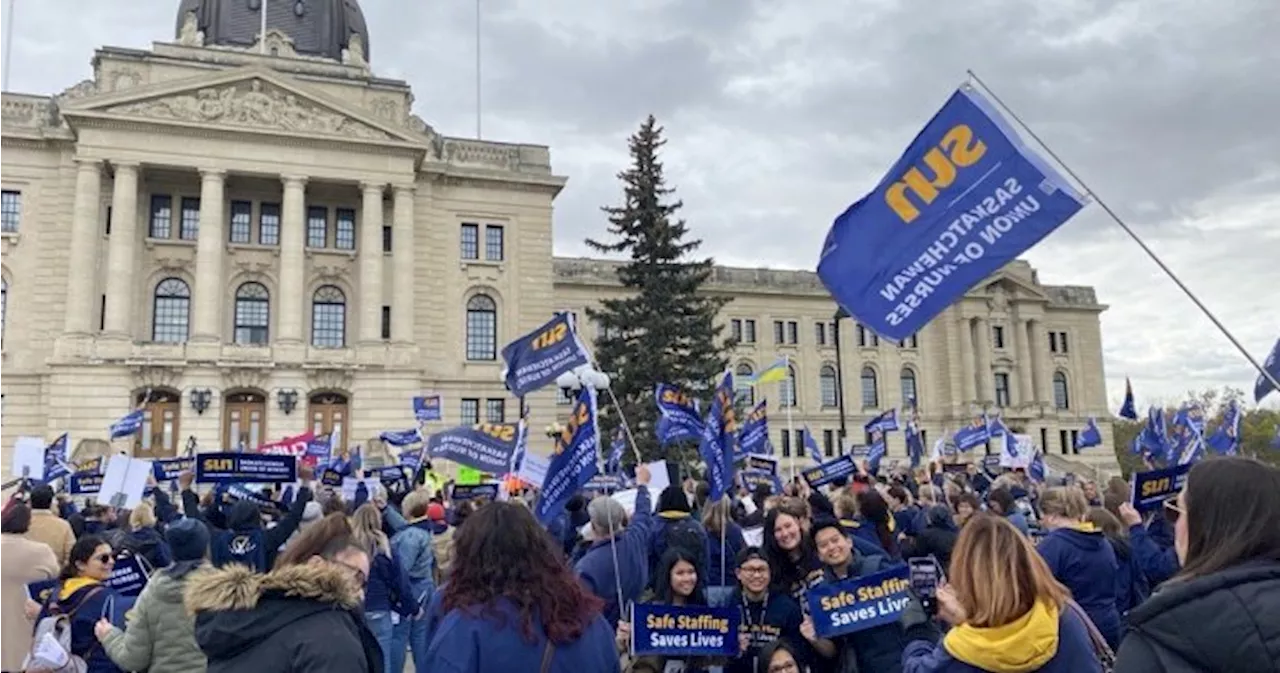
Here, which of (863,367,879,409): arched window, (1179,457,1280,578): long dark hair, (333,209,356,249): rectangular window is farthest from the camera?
(863,367,879,409): arched window

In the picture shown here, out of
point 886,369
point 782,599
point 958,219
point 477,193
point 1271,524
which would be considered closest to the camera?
point 1271,524

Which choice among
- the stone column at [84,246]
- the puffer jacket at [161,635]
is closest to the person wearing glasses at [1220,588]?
the puffer jacket at [161,635]

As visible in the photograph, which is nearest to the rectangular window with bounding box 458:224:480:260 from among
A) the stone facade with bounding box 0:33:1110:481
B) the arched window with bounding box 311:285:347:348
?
the stone facade with bounding box 0:33:1110:481

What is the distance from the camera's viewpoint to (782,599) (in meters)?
5.23

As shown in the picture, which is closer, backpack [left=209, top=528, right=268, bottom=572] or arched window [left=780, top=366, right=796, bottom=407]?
backpack [left=209, top=528, right=268, bottom=572]

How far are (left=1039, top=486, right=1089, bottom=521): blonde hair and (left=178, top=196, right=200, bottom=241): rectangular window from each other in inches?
1567

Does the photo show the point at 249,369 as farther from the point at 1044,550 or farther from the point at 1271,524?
the point at 1271,524

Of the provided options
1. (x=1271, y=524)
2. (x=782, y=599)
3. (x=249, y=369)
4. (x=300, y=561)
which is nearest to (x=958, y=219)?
(x=782, y=599)

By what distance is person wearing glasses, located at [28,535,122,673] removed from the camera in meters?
5.57

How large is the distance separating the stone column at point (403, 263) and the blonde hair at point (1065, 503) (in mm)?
35420

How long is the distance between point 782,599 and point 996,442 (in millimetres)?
55825

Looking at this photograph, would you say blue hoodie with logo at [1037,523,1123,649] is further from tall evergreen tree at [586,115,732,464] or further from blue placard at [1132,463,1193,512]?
tall evergreen tree at [586,115,732,464]

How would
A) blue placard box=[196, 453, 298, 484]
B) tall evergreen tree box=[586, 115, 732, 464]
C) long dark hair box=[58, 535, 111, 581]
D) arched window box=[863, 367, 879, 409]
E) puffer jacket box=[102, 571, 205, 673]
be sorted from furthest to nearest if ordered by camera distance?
arched window box=[863, 367, 879, 409] < tall evergreen tree box=[586, 115, 732, 464] < blue placard box=[196, 453, 298, 484] < long dark hair box=[58, 535, 111, 581] < puffer jacket box=[102, 571, 205, 673]

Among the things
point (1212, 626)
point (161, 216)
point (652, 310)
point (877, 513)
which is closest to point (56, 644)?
point (877, 513)
